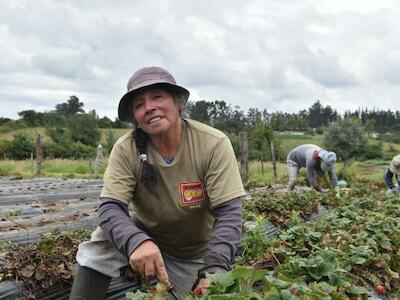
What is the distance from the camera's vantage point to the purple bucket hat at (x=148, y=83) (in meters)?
2.44

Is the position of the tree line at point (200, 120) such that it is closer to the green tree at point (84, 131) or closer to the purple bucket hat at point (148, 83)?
the green tree at point (84, 131)

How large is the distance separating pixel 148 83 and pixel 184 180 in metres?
0.57

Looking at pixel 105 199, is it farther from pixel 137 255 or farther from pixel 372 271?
pixel 372 271

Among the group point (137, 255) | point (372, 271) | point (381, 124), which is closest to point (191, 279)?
point (137, 255)

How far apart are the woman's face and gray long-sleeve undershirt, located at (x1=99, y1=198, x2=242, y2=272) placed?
1.47 ft

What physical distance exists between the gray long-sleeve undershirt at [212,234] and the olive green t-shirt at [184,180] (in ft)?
0.18

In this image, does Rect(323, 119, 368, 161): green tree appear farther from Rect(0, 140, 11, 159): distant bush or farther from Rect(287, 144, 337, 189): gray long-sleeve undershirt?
Rect(287, 144, 337, 189): gray long-sleeve undershirt

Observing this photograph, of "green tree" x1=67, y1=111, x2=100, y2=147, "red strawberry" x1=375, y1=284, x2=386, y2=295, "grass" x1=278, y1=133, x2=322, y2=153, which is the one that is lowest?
Result: "red strawberry" x1=375, y1=284, x2=386, y2=295

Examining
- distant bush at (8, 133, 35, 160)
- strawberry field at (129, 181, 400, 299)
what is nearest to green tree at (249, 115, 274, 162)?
distant bush at (8, 133, 35, 160)

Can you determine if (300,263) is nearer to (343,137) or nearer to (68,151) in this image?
(68,151)

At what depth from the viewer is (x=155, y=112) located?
8.10 feet

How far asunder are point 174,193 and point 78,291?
754 millimetres

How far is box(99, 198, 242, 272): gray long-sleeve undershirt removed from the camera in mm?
2232

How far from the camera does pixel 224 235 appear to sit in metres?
2.34
